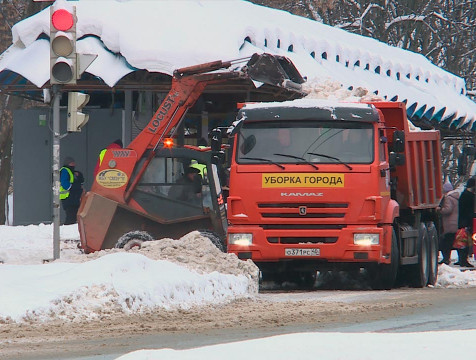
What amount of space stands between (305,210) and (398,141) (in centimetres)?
169

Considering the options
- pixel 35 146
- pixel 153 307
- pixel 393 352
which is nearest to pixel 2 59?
pixel 35 146

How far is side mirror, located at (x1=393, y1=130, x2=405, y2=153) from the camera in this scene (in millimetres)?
16797

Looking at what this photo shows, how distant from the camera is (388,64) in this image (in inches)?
1593

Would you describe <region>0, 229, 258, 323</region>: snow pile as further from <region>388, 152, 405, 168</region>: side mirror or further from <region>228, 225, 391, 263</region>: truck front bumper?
<region>388, 152, 405, 168</region>: side mirror

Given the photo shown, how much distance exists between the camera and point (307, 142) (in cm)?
1633

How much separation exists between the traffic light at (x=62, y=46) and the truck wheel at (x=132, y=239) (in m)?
2.99

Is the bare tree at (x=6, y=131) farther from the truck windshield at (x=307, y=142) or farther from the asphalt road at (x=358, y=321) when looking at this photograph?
the asphalt road at (x=358, y=321)

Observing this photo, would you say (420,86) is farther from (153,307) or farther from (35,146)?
(153,307)

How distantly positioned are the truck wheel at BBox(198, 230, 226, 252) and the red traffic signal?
3574mm

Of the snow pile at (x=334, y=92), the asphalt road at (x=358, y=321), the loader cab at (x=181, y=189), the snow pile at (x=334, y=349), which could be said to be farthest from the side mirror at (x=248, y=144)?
the snow pile at (x=334, y=349)

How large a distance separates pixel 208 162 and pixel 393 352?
1143cm

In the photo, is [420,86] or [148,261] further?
[420,86]

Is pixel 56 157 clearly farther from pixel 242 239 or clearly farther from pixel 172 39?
pixel 172 39

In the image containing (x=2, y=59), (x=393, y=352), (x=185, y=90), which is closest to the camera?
(x=393, y=352)
